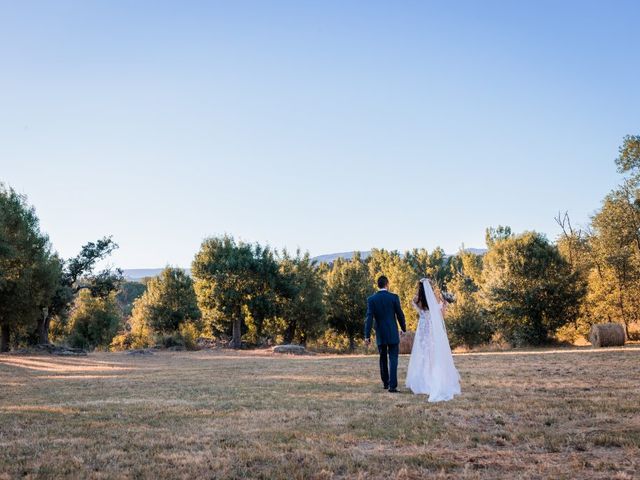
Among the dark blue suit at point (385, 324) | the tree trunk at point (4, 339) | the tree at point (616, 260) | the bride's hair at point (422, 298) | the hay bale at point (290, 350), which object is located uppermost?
the tree at point (616, 260)

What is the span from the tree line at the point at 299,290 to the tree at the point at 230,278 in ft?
0.30

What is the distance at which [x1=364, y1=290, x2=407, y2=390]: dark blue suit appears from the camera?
11148 mm

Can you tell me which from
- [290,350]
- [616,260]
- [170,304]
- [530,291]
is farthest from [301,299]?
[616,260]

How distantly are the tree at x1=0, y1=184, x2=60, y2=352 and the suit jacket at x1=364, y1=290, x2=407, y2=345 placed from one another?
28732 mm

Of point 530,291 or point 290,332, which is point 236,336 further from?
point 530,291

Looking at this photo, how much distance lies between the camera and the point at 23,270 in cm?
3425

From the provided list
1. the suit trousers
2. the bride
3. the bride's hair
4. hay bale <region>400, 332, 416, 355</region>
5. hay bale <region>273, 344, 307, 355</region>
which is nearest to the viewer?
the bride

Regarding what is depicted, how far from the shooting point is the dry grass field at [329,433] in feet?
16.6

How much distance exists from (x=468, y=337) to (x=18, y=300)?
32.6 metres

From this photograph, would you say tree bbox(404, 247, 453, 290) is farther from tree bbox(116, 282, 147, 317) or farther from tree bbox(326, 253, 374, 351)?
tree bbox(116, 282, 147, 317)

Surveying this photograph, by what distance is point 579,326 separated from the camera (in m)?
44.0

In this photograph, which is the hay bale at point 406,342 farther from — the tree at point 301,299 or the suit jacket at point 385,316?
the tree at point 301,299

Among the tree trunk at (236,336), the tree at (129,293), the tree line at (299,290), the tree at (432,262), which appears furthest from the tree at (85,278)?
the tree at (129,293)

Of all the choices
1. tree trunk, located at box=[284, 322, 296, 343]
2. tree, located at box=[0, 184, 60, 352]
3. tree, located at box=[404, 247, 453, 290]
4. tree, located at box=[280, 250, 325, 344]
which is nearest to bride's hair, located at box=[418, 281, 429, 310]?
tree, located at box=[0, 184, 60, 352]
